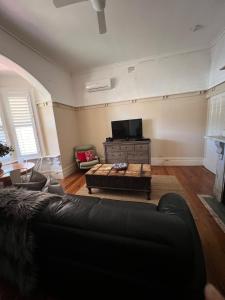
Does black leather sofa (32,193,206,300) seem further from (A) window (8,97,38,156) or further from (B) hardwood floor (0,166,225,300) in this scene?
(A) window (8,97,38,156)

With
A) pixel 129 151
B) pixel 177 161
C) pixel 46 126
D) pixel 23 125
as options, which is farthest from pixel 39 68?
pixel 177 161

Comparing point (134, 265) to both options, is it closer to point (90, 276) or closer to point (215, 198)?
point (90, 276)

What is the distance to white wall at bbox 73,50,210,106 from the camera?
3.57 m

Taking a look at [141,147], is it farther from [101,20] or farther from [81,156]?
[101,20]

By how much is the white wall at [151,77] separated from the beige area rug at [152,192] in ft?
8.09

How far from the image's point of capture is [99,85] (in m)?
4.14

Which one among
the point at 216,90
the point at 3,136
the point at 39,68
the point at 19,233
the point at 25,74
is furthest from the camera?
the point at 3,136

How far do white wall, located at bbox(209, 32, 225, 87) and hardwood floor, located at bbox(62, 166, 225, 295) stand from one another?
2.20 meters

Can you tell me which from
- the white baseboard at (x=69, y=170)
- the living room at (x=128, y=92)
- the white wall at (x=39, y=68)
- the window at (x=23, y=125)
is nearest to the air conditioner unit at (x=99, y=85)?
the living room at (x=128, y=92)

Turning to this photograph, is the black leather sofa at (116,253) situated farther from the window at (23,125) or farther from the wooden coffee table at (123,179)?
the window at (23,125)

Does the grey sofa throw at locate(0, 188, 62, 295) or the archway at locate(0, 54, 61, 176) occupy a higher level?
the archway at locate(0, 54, 61, 176)

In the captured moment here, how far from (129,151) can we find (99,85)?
7.15 ft

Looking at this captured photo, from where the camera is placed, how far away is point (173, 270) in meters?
0.70

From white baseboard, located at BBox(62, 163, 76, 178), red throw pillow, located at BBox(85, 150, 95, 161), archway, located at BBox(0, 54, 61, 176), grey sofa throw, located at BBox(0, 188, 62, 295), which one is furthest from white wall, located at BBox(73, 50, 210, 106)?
grey sofa throw, located at BBox(0, 188, 62, 295)
